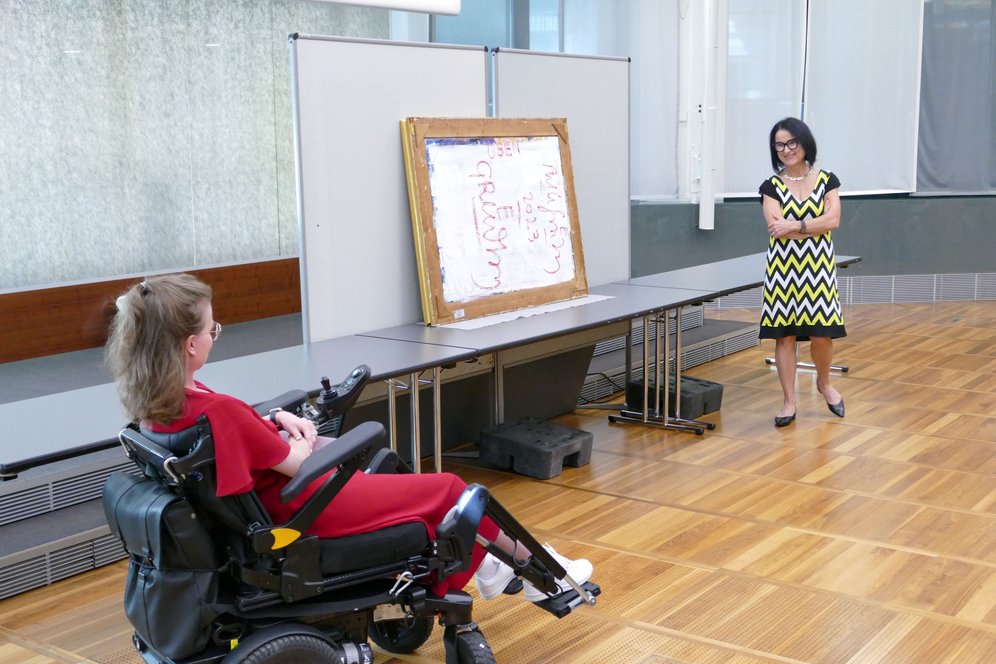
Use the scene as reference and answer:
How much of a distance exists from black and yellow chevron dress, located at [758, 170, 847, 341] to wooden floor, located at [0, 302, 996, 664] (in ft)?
1.58

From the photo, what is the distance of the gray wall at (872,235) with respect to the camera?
827 centimetres

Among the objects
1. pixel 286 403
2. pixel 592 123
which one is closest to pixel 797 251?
pixel 592 123

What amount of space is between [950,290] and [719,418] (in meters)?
4.11

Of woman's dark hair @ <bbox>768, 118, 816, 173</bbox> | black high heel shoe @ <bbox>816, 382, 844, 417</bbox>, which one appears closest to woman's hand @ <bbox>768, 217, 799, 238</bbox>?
woman's dark hair @ <bbox>768, 118, 816, 173</bbox>

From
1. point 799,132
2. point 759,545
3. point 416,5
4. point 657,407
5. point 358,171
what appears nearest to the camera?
point 759,545

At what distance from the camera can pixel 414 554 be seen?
240 cm

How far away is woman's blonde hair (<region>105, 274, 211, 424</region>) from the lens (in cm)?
213

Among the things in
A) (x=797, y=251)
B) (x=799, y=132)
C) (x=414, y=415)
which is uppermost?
(x=799, y=132)

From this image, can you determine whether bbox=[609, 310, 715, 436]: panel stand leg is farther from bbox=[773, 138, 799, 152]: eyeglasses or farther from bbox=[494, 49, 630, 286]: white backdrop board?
bbox=[773, 138, 799, 152]: eyeglasses

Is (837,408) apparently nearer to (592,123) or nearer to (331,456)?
(592,123)

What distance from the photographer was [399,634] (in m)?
2.86

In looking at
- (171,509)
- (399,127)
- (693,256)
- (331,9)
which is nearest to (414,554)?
(171,509)

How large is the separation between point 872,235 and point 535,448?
5103mm

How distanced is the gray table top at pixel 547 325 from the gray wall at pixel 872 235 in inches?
127
